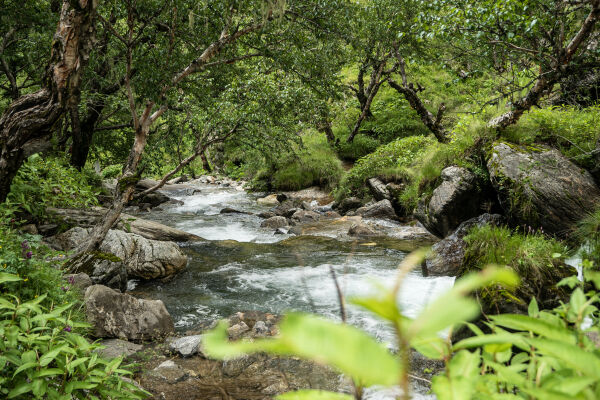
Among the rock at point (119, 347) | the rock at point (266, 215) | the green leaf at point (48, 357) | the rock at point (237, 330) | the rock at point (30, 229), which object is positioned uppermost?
the green leaf at point (48, 357)

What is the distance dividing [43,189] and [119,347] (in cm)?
509

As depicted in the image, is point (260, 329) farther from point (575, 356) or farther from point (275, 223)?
point (275, 223)

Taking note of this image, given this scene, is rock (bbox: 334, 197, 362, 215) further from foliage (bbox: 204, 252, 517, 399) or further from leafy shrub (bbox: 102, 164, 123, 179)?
leafy shrub (bbox: 102, 164, 123, 179)

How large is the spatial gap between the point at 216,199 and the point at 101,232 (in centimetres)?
1502

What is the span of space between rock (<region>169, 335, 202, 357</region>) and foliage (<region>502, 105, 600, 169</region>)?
7529 mm

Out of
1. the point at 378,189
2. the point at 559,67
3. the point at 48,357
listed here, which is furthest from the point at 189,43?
the point at 378,189

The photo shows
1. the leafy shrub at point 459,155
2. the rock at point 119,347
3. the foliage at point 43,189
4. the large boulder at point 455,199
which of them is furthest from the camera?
the leafy shrub at point 459,155

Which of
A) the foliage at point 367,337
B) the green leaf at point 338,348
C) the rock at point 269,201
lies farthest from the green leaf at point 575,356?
the rock at point 269,201

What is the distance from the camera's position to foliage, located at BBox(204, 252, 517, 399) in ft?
1.30

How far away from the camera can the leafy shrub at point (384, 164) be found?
15828mm

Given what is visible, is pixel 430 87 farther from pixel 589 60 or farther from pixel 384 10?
pixel 589 60

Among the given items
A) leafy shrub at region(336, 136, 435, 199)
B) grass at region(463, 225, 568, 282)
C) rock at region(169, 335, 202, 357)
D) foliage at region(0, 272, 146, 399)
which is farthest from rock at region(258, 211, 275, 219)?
foliage at region(0, 272, 146, 399)

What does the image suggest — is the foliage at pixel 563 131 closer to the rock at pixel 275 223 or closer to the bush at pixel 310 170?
the rock at pixel 275 223

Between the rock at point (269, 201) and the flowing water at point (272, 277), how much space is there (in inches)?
197
